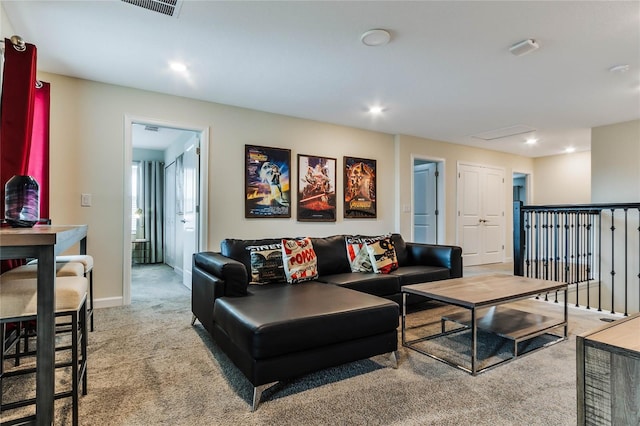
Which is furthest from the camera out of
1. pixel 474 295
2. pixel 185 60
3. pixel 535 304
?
pixel 535 304

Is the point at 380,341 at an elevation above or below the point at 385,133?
below

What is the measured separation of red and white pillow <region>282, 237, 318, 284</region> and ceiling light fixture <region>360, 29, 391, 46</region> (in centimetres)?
174

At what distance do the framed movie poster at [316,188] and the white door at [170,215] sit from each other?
260cm

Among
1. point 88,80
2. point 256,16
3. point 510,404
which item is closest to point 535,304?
point 510,404

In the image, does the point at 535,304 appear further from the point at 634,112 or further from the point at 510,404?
the point at 634,112

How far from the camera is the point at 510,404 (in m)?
1.72

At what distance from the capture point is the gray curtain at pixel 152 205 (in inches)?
272

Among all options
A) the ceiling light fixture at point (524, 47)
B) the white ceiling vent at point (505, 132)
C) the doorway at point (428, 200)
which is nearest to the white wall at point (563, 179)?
the white ceiling vent at point (505, 132)

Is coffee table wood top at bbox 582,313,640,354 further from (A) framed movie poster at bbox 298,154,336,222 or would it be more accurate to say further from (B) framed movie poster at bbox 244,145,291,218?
(A) framed movie poster at bbox 298,154,336,222

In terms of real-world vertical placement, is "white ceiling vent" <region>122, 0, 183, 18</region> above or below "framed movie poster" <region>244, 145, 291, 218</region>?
above

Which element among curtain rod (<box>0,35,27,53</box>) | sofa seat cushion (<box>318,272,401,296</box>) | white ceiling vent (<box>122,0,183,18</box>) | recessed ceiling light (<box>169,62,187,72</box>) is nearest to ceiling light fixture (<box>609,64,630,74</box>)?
sofa seat cushion (<box>318,272,401,296</box>)

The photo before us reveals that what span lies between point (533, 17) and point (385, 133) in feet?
11.1

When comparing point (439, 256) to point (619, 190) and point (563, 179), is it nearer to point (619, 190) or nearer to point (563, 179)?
point (619, 190)

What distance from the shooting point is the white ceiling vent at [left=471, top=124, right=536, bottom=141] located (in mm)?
5301
